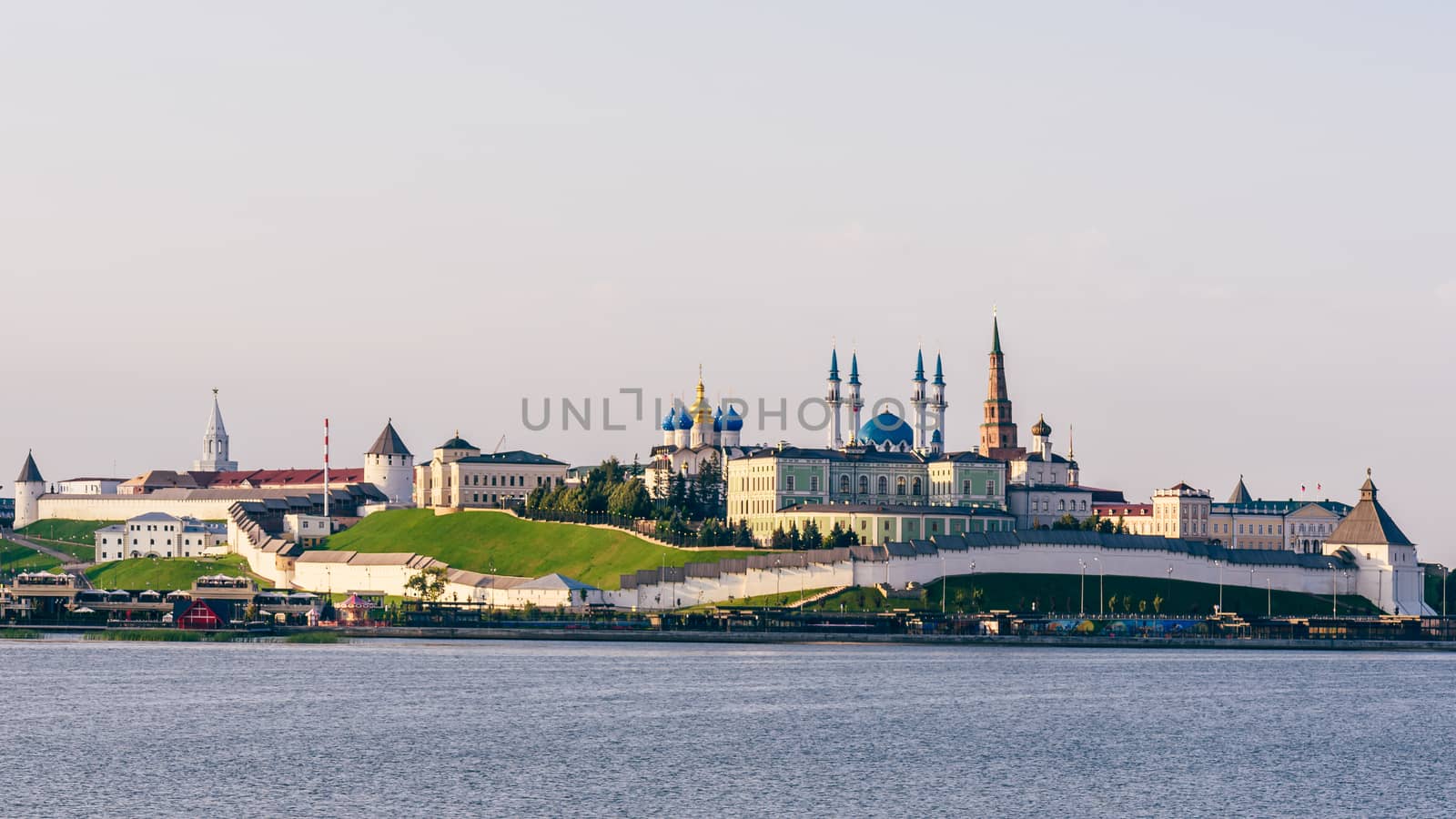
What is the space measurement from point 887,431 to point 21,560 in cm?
7347

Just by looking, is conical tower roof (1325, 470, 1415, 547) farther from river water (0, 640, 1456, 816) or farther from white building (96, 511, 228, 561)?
white building (96, 511, 228, 561)

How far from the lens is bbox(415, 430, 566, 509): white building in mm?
183250

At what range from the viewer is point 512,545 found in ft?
507

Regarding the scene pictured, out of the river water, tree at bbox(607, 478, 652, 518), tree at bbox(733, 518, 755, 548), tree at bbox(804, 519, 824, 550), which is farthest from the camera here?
tree at bbox(607, 478, 652, 518)

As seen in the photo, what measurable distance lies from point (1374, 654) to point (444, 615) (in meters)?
51.8

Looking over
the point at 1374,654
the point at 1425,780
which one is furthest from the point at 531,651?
the point at 1425,780

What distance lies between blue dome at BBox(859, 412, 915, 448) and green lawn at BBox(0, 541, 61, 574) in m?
67.8

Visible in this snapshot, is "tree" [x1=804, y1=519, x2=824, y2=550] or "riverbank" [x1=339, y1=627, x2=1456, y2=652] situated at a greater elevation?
"tree" [x1=804, y1=519, x2=824, y2=550]

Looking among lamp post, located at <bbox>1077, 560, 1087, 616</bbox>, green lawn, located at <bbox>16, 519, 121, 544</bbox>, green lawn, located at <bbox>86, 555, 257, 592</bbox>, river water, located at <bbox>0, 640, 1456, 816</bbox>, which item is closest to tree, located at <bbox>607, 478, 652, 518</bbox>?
green lawn, located at <bbox>86, 555, 257, 592</bbox>

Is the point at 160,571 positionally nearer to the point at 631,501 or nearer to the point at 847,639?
the point at 631,501

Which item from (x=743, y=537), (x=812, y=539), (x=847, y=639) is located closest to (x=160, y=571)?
(x=743, y=537)

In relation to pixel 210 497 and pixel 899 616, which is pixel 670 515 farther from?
pixel 210 497

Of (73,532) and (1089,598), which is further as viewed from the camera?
(73,532)

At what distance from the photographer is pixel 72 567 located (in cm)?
17288
